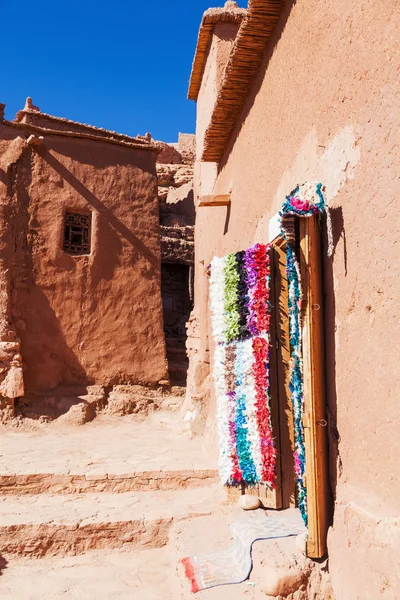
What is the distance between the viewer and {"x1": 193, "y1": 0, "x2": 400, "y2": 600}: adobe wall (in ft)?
7.45

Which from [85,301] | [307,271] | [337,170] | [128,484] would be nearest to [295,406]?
[307,271]

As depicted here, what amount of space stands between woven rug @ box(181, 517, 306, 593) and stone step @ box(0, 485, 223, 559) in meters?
0.85

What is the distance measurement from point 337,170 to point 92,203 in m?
6.88

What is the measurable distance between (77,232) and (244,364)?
19.4 feet

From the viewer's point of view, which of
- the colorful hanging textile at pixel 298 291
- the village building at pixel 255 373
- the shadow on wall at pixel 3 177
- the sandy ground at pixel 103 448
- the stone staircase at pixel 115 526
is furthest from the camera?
the shadow on wall at pixel 3 177

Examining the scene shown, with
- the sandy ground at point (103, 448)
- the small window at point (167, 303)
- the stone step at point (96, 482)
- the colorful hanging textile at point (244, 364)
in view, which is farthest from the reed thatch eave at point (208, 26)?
the small window at point (167, 303)

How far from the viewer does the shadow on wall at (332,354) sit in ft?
9.32

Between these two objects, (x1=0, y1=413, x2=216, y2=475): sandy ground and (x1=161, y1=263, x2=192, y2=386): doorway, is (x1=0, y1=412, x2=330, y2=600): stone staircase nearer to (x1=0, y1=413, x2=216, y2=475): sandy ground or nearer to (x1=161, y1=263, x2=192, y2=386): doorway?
(x1=0, y1=413, x2=216, y2=475): sandy ground

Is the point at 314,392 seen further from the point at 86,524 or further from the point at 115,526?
the point at 86,524

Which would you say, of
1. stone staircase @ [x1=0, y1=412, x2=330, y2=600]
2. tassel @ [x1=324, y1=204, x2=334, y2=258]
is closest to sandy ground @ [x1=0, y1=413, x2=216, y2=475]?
stone staircase @ [x1=0, y1=412, x2=330, y2=600]

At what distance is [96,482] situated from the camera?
16.7 feet

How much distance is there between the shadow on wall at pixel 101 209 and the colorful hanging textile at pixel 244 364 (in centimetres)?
533

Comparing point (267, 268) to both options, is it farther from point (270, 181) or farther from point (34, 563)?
point (34, 563)

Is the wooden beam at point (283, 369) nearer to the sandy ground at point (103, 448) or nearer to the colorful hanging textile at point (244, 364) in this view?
the colorful hanging textile at point (244, 364)
